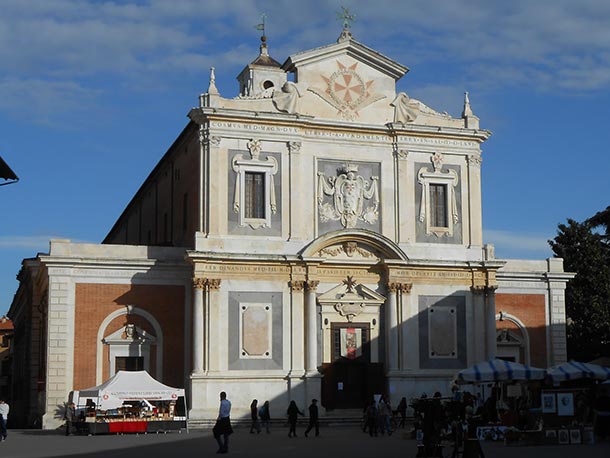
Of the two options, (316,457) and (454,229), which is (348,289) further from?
(316,457)

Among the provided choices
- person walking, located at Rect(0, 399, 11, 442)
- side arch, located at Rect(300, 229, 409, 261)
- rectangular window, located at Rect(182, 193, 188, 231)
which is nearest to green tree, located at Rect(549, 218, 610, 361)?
side arch, located at Rect(300, 229, 409, 261)

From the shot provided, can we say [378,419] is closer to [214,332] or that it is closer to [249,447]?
[249,447]

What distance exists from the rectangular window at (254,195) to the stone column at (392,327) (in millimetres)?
5941

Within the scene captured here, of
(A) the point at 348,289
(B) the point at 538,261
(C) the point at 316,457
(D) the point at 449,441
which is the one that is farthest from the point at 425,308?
(C) the point at 316,457

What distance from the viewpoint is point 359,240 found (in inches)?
1548

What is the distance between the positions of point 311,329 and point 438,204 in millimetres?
7642

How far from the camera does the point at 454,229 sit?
134 feet

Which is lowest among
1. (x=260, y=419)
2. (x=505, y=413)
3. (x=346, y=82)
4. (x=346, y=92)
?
(x=260, y=419)

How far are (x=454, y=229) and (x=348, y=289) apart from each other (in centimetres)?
520

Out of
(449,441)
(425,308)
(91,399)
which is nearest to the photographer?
(449,441)

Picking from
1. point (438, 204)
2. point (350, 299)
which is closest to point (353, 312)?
point (350, 299)

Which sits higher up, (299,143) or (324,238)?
(299,143)

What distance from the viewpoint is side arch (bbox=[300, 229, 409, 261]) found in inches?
1518

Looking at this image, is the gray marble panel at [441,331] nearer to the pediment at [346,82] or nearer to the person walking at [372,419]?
the pediment at [346,82]
